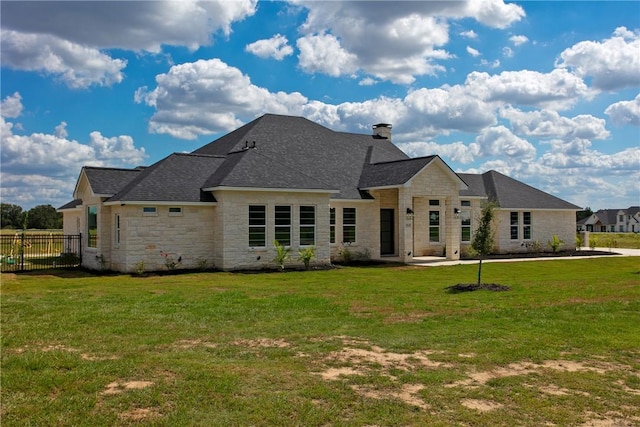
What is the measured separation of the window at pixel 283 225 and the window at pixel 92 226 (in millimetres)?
7988

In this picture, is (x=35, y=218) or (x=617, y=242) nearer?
(x=617, y=242)

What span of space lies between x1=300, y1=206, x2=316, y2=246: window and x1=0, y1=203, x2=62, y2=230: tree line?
8172 centimetres

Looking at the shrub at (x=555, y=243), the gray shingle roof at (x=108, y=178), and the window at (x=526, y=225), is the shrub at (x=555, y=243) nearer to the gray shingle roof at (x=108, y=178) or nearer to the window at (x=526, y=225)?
the window at (x=526, y=225)

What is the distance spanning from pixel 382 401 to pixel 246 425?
5.68 ft

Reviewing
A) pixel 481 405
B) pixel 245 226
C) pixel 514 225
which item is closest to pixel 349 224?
pixel 245 226

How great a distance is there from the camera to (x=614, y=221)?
12231 centimetres

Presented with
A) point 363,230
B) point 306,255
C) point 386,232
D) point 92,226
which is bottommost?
point 306,255

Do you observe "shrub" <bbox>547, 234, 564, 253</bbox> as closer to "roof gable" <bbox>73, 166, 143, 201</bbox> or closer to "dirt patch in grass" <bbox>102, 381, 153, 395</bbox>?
"roof gable" <bbox>73, 166, 143, 201</bbox>

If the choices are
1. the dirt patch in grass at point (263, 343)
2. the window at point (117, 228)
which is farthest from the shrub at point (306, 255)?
the dirt patch in grass at point (263, 343)

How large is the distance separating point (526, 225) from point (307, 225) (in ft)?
54.9

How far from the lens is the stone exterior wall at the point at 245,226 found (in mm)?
23656

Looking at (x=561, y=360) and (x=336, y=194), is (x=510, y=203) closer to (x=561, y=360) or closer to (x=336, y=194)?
(x=336, y=194)

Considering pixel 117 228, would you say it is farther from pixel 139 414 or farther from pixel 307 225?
pixel 139 414

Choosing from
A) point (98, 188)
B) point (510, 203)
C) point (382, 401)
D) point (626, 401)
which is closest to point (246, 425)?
point (382, 401)
